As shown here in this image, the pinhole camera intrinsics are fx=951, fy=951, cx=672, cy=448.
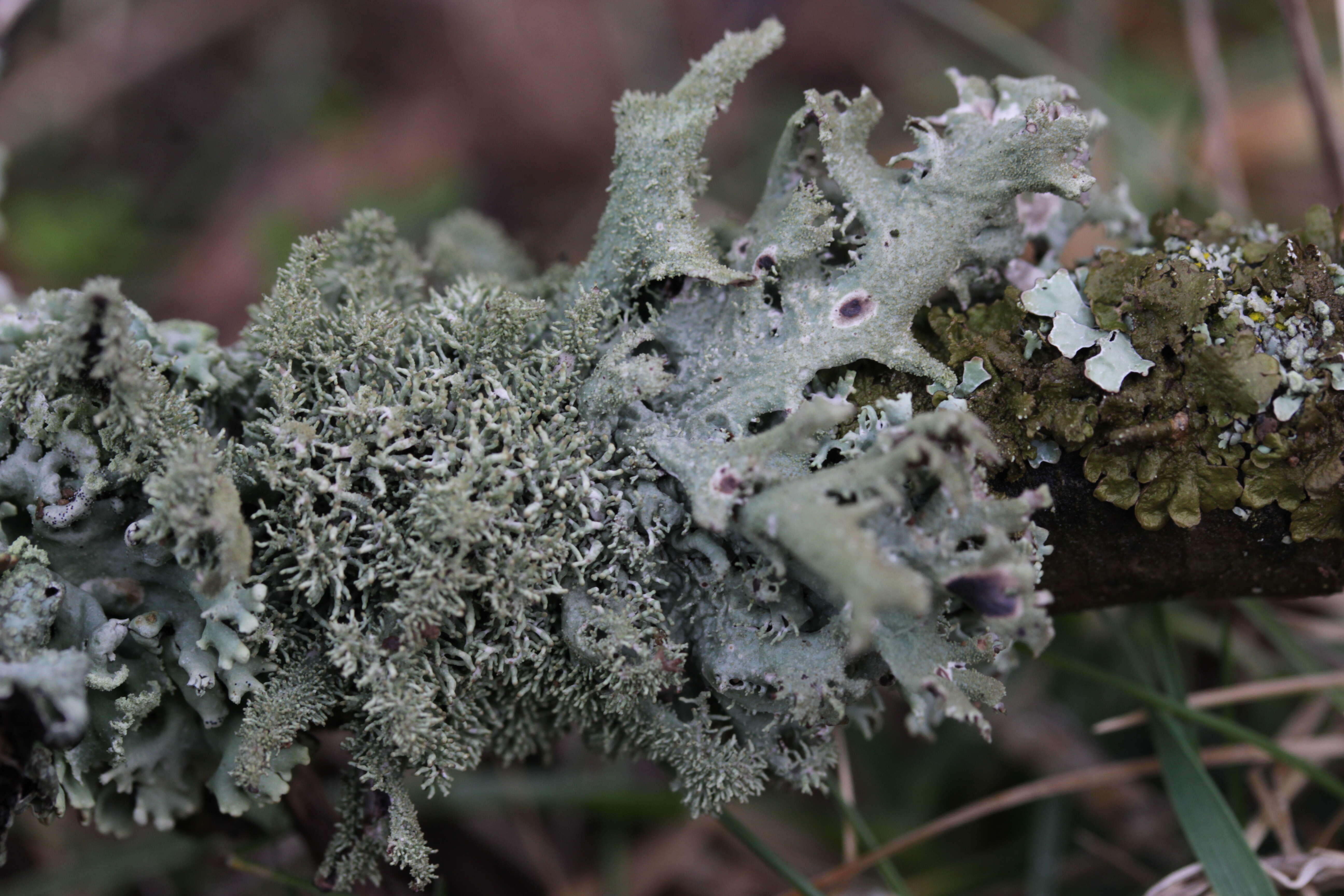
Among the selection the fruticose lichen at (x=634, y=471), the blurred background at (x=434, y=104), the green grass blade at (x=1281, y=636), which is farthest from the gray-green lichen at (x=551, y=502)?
the blurred background at (x=434, y=104)

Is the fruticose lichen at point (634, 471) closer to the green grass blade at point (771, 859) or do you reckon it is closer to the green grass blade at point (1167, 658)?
the green grass blade at point (771, 859)

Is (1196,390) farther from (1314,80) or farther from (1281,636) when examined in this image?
(1314,80)

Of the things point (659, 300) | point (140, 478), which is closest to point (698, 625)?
point (659, 300)

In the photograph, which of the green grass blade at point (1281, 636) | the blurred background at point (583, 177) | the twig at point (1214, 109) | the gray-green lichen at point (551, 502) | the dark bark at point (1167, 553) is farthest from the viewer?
the twig at point (1214, 109)

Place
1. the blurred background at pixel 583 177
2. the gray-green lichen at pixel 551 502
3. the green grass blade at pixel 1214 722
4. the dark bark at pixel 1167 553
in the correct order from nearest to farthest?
the gray-green lichen at pixel 551 502
the dark bark at pixel 1167 553
the green grass blade at pixel 1214 722
the blurred background at pixel 583 177

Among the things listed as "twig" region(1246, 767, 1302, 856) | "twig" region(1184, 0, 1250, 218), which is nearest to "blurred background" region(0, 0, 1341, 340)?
"twig" region(1184, 0, 1250, 218)

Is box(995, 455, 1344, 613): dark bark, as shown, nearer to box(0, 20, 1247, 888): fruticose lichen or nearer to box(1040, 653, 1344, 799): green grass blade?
box(0, 20, 1247, 888): fruticose lichen
